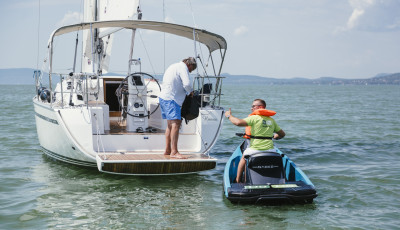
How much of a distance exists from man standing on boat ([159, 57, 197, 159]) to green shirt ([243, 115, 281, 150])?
4.42 feet

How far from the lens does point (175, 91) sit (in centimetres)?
818

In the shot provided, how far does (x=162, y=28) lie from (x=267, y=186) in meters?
4.19

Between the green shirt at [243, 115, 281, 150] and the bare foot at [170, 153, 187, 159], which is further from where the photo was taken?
the bare foot at [170, 153, 187, 159]

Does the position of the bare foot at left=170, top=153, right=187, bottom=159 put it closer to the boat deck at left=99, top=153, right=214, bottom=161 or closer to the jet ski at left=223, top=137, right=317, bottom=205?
the boat deck at left=99, top=153, right=214, bottom=161

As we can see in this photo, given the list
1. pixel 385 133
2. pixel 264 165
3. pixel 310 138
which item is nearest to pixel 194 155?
pixel 264 165

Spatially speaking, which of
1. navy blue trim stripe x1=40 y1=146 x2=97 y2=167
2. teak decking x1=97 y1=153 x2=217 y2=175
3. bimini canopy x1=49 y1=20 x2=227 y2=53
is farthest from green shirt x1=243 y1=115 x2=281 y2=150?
navy blue trim stripe x1=40 y1=146 x2=97 y2=167

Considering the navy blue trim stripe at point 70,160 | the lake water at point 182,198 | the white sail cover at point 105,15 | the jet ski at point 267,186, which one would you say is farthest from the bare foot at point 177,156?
the white sail cover at point 105,15

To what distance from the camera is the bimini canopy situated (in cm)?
905

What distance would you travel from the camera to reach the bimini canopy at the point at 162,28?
29.7 feet

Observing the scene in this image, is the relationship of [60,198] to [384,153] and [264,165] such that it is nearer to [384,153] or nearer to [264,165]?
[264,165]

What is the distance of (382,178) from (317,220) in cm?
331

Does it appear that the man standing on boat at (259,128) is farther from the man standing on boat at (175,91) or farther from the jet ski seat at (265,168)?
the man standing on boat at (175,91)

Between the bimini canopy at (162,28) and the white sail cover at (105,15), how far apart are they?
2.18 feet

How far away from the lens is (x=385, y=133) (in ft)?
57.4
